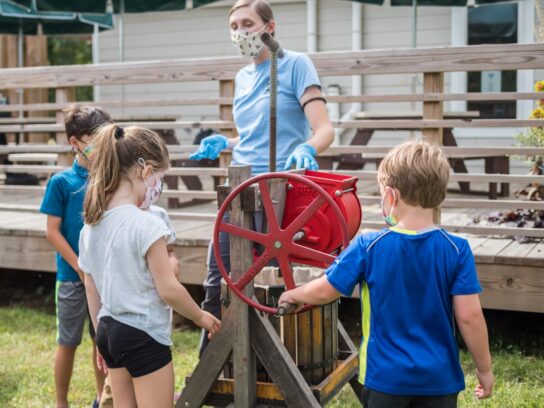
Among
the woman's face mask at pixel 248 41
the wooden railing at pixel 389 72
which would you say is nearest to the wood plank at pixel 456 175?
the wooden railing at pixel 389 72

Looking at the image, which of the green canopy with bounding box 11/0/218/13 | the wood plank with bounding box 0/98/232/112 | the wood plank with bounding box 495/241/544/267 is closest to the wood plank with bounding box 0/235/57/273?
the wood plank with bounding box 0/98/232/112

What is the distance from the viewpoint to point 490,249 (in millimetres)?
4746

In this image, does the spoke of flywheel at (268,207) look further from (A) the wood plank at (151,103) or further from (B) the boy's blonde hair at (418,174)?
(A) the wood plank at (151,103)

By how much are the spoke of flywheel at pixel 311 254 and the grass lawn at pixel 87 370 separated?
1.55 m

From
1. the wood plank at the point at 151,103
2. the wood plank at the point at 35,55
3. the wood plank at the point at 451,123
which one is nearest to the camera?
the wood plank at the point at 451,123

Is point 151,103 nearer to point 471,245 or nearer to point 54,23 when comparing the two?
point 471,245

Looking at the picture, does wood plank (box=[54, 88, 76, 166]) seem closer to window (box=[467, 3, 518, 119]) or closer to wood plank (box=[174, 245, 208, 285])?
wood plank (box=[174, 245, 208, 285])

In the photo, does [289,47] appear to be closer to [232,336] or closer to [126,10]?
[126,10]

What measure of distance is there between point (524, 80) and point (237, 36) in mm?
6275

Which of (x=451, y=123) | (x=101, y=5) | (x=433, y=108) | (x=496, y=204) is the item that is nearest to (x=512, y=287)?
(x=496, y=204)

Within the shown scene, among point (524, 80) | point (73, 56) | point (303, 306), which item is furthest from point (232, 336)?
point (73, 56)

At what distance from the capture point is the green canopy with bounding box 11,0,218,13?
9.11m

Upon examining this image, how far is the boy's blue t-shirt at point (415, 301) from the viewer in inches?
88.0

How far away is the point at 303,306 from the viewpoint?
8.66 feet
